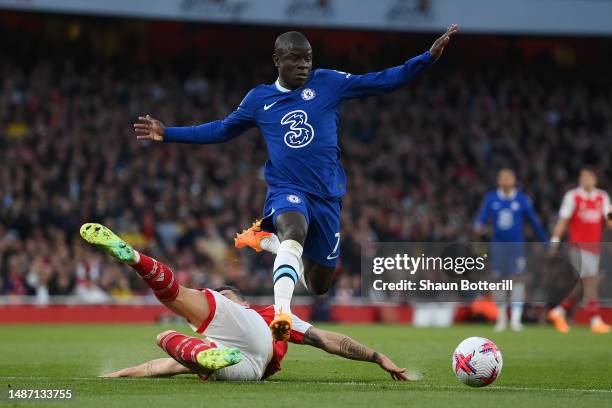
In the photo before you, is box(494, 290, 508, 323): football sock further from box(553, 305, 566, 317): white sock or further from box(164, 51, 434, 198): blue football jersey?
box(164, 51, 434, 198): blue football jersey

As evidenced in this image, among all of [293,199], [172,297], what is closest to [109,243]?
[172,297]

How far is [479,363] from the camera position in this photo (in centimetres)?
746

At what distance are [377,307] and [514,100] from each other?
374 inches

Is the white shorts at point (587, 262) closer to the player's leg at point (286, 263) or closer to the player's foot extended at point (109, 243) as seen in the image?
the player's leg at point (286, 263)

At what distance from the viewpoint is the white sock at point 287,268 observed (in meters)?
7.54

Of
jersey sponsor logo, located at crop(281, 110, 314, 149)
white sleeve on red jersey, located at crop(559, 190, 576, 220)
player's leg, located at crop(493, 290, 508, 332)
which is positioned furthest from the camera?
player's leg, located at crop(493, 290, 508, 332)

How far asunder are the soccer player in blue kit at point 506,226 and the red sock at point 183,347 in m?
9.62

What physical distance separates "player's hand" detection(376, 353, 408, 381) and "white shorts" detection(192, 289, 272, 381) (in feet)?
2.95

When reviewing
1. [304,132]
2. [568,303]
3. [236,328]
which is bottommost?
[568,303]

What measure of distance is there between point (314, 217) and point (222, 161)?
15590 millimetres

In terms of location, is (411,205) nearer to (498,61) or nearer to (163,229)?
(163,229)

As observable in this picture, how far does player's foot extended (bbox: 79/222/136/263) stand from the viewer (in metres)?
7.23

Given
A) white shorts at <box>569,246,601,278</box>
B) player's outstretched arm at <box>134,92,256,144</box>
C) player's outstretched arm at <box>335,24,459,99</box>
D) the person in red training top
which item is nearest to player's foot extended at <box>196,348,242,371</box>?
the person in red training top

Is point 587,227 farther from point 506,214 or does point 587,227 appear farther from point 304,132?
point 304,132
